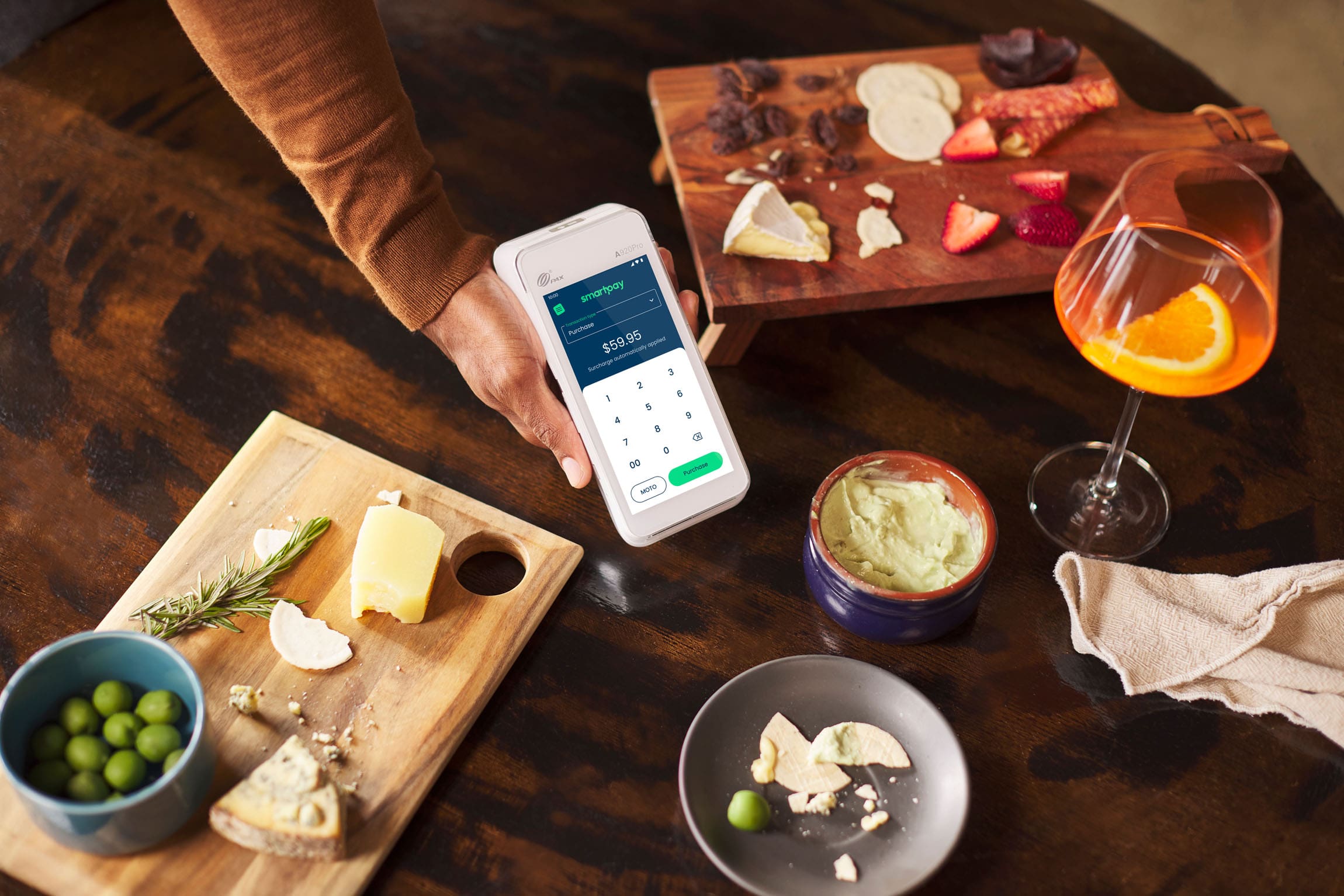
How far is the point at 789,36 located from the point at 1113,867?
1465 mm

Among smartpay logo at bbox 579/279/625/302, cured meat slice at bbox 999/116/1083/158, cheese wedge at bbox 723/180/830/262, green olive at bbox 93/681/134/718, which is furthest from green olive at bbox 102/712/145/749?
cured meat slice at bbox 999/116/1083/158

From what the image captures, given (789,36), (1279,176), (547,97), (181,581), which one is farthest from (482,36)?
(1279,176)

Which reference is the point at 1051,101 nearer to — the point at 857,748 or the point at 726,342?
the point at 726,342

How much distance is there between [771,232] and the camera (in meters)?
1.39

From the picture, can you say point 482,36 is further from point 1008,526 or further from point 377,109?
point 1008,526

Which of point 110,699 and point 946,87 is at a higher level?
point 110,699

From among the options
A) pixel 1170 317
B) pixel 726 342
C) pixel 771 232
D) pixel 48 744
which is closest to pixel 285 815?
pixel 48 744

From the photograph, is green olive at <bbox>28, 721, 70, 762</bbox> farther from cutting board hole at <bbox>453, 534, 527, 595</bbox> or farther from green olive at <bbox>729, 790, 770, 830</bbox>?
green olive at <bbox>729, 790, 770, 830</bbox>

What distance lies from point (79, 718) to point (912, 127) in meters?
1.37

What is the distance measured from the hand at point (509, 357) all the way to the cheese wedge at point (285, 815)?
1.46ft

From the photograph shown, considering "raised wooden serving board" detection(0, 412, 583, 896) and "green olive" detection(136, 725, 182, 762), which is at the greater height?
"green olive" detection(136, 725, 182, 762)

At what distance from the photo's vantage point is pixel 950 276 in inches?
56.0

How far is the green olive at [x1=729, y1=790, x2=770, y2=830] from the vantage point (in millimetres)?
1003

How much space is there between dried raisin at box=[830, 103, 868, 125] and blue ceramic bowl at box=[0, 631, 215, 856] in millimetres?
1222
